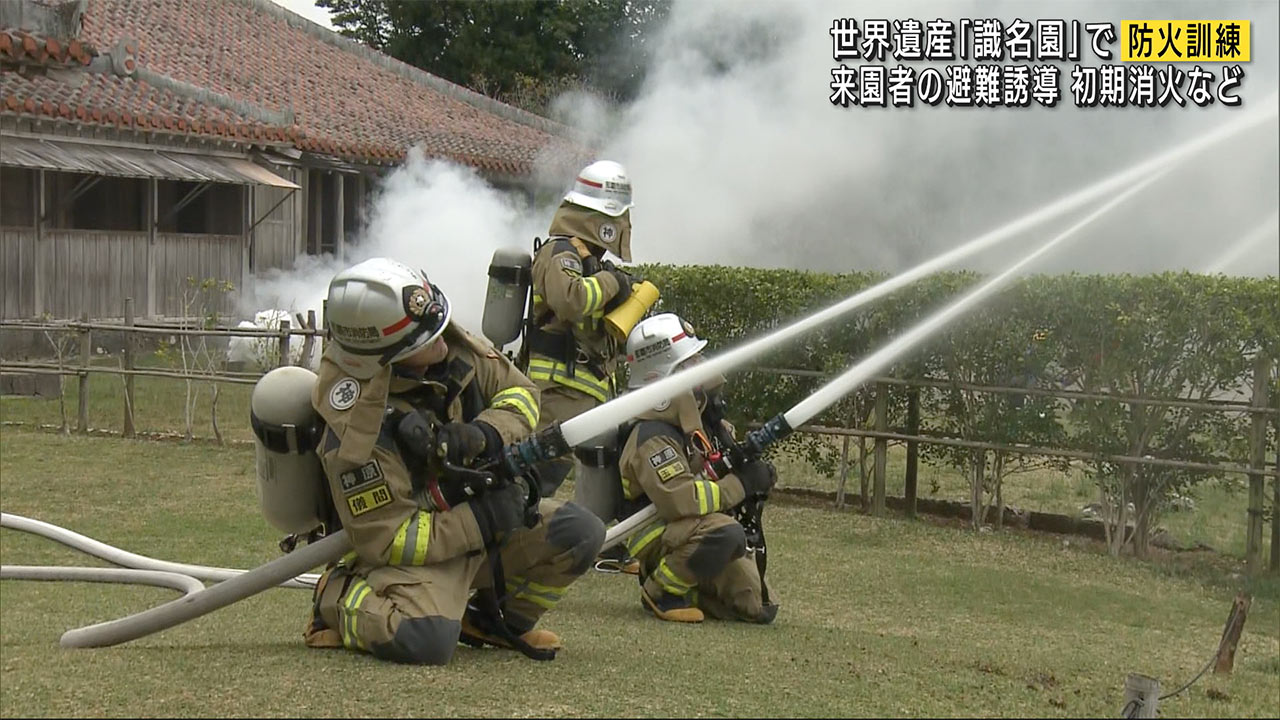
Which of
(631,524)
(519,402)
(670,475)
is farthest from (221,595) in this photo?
(670,475)

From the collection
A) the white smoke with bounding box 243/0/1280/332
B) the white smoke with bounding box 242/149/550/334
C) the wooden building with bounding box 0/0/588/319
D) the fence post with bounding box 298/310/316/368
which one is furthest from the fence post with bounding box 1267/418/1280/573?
the white smoke with bounding box 242/149/550/334

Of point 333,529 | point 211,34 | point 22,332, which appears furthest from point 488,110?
point 333,529

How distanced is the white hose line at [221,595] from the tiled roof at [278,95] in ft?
33.9

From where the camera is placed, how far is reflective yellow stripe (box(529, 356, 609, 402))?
8016mm

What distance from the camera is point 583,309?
7.75 metres

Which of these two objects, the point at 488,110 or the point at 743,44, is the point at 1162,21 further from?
the point at 488,110

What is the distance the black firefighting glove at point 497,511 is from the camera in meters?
5.35

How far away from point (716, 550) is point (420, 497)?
1.66 metres

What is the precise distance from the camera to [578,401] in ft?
26.3

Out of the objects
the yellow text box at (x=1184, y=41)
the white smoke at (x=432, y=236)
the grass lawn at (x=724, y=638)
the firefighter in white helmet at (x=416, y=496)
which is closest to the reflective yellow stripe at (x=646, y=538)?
the grass lawn at (x=724, y=638)

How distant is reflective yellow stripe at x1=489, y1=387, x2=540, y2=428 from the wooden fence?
497 cm

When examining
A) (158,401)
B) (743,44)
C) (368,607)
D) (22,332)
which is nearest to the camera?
(368,607)

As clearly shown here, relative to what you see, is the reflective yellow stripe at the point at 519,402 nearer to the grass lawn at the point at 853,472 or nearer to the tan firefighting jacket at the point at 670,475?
the tan firefighting jacket at the point at 670,475

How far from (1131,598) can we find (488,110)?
22004 millimetres
